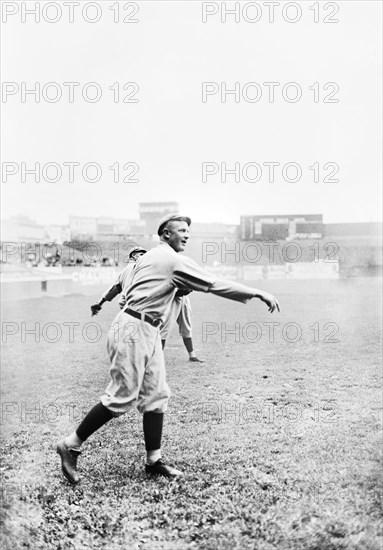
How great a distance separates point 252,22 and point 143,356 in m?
1.86

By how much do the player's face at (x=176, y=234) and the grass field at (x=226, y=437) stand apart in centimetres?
50

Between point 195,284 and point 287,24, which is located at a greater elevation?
point 287,24

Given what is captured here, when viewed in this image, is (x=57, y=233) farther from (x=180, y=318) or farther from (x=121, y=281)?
(x=180, y=318)

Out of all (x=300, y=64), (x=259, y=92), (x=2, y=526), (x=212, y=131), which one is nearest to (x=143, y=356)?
(x=2, y=526)

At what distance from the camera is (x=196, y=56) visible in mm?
3172

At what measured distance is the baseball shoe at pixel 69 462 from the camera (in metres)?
2.71

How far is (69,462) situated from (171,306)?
2.80 ft

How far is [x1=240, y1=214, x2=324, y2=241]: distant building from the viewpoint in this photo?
10.3 feet

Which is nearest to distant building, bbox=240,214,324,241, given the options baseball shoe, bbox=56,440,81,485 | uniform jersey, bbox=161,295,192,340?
uniform jersey, bbox=161,295,192,340

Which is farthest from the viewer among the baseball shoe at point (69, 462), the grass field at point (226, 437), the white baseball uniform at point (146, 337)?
the baseball shoe at point (69, 462)

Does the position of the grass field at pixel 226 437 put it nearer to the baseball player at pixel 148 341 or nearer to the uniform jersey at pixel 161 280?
the baseball player at pixel 148 341

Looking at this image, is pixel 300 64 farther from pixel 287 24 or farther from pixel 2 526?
pixel 2 526

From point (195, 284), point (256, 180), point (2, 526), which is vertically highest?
point (256, 180)

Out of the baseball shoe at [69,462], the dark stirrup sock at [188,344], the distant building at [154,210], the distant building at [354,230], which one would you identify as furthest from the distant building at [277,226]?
the baseball shoe at [69,462]
